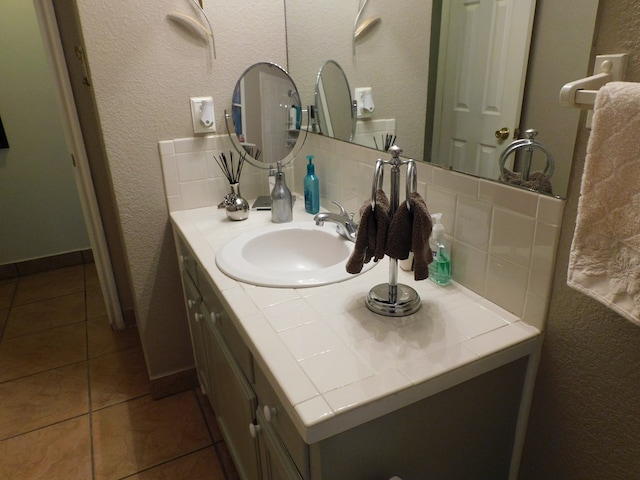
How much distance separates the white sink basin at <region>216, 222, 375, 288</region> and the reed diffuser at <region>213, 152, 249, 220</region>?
0.42ft

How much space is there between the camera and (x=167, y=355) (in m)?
1.94

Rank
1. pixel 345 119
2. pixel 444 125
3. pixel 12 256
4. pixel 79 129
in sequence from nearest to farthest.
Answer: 1. pixel 444 125
2. pixel 345 119
3. pixel 79 129
4. pixel 12 256

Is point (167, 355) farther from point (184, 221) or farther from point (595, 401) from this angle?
point (595, 401)

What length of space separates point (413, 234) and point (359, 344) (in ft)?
0.78

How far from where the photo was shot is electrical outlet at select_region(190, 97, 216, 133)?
162 centimetres

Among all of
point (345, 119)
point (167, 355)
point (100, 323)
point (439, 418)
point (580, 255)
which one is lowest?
point (100, 323)

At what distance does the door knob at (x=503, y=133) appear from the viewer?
3.03 ft

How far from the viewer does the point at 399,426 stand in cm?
85

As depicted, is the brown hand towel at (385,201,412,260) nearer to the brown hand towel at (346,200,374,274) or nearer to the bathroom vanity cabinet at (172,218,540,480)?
the brown hand towel at (346,200,374,274)

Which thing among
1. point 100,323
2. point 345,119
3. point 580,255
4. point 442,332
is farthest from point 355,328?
point 100,323

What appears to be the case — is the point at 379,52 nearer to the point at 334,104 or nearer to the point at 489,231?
the point at 334,104

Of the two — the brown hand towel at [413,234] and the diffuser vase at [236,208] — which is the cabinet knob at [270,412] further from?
the diffuser vase at [236,208]

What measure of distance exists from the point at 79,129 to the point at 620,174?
2153mm

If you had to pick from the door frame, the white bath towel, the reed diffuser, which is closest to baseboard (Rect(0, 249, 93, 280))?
the door frame
